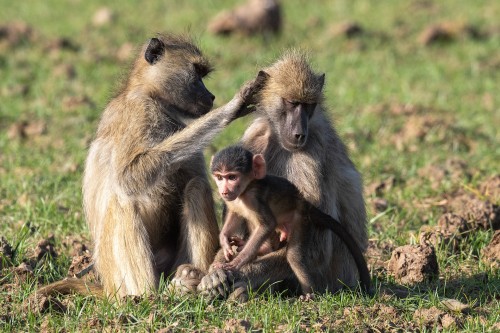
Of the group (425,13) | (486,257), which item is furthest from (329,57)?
(486,257)

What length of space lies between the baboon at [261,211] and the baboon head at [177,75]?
0.67 m

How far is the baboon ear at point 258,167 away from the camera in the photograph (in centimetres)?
506

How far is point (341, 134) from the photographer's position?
902cm

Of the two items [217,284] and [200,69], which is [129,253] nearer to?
[217,284]

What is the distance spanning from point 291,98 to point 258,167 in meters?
0.50

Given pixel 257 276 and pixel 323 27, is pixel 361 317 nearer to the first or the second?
pixel 257 276

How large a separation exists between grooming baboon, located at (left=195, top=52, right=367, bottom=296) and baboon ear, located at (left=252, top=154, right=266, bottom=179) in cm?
26

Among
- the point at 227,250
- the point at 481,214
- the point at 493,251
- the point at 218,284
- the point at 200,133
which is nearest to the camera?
the point at 218,284

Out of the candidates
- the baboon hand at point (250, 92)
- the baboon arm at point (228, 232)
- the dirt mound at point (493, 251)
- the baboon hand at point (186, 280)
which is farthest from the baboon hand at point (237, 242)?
the dirt mound at point (493, 251)

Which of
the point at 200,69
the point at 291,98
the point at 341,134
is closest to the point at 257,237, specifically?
the point at 291,98

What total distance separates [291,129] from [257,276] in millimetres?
837

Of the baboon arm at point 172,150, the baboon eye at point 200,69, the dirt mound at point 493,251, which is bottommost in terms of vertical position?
the dirt mound at point 493,251

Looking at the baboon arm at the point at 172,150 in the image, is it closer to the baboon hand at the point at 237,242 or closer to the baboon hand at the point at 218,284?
the baboon hand at the point at 237,242

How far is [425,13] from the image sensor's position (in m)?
13.9
